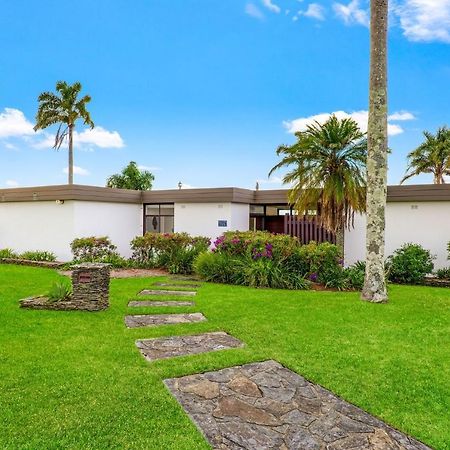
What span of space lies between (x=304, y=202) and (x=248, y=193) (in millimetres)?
3601

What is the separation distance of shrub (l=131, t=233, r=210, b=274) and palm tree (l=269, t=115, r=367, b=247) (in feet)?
12.9

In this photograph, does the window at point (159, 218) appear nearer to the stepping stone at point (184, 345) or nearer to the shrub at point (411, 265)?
the shrub at point (411, 265)

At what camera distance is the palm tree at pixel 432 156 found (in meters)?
23.5

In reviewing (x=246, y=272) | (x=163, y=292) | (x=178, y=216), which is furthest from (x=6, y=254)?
(x=246, y=272)

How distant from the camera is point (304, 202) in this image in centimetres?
1170

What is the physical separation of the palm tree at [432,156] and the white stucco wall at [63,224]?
17.9m

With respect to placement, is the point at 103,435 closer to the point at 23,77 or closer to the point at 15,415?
the point at 15,415

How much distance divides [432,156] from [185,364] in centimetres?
2400

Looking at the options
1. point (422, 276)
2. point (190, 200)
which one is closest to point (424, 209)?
point (422, 276)

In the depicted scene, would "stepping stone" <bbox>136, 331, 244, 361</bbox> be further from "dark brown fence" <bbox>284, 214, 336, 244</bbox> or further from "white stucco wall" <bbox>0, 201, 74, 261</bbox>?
"white stucco wall" <bbox>0, 201, 74, 261</bbox>

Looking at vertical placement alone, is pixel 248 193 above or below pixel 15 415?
above

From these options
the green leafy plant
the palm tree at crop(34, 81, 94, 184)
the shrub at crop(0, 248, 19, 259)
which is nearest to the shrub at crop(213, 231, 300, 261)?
the green leafy plant

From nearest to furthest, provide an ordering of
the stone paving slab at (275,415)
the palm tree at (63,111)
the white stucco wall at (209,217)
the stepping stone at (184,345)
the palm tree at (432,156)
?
the stone paving slab at (275,415) → the stepping stone at (184,345) → the white stucco wall at (209,217) → the palm tree at (432,156) → the palm tree at (63,111)

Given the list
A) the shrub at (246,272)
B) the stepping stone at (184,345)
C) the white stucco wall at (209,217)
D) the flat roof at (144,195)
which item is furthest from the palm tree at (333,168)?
the stepping stone at (184,345)
